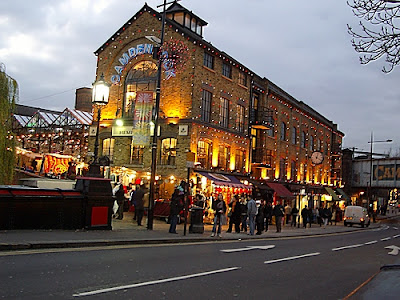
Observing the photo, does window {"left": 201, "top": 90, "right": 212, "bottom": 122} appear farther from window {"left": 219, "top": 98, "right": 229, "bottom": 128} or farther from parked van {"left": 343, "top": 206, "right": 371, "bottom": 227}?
parked van {"left": 343, "top": 206, "right": 371, "bottom": 227}

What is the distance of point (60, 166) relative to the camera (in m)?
30.9

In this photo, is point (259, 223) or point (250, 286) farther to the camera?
point (259, 223)

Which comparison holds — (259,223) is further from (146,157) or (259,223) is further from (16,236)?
(16,236)

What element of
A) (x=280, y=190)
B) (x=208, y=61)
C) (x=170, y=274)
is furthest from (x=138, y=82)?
(x=170, y=274)

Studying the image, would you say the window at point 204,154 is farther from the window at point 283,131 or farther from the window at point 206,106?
the window at point 283,131

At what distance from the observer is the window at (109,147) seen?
3031 centimetres

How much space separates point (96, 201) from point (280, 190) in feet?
75.1

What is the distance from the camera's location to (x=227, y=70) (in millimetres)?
31000

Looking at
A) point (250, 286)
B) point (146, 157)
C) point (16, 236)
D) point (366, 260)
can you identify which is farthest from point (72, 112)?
point (250, 286)

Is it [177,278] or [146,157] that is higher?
[146,157]

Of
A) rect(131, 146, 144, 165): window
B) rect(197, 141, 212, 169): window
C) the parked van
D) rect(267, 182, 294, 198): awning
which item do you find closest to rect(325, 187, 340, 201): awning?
the parked van

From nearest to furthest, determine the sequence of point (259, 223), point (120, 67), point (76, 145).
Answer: point (259, 223) < point (120, 67) < point (76, 145)

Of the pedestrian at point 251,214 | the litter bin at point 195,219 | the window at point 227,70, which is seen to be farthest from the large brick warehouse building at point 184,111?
the litter bin at point 195,219

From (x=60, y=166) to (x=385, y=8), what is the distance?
2636cm
